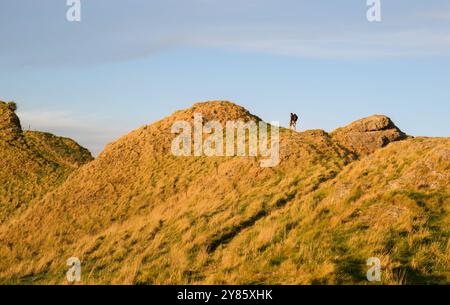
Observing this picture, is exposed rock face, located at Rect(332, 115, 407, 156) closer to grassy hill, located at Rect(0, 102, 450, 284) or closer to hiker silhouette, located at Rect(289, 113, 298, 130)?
grassy hill, located at Rect(0, 102, 450, 284)

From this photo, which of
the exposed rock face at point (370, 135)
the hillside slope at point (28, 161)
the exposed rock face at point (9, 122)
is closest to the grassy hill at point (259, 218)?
the exposed rock face at point (370, 135)

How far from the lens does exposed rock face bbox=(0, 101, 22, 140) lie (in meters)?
63.8

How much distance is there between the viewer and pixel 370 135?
34594 mm

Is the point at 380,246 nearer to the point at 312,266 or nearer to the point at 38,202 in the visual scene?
the point at 312,266

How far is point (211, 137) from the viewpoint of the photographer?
145 ft

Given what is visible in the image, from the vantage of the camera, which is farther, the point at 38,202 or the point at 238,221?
the point at 38,202

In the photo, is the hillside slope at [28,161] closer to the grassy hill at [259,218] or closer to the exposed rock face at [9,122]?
the exposed rock face at [9,122]

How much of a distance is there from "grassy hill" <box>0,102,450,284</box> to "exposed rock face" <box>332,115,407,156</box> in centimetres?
11

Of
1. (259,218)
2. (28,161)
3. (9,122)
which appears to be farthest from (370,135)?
(9,122)

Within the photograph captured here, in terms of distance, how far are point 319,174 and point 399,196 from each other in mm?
9637

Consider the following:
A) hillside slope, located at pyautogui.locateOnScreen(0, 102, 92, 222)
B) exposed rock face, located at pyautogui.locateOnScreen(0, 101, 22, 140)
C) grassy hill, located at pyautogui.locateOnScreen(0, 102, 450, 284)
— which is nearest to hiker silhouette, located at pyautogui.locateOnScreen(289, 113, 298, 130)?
grassy hill, located at pyautogui.locateOnScreen(0, 102, 450, 284)

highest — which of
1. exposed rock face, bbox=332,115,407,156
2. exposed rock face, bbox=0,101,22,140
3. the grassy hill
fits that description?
exposed rock face, bbox=0,101,22,140

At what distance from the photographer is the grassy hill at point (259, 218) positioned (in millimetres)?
13016
